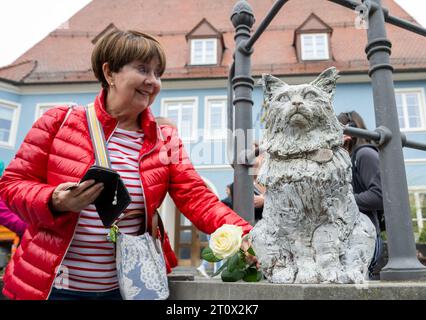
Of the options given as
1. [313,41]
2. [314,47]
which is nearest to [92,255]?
[314,47]

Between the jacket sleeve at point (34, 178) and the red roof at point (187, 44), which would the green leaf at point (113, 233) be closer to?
the jacket sleeve at point (34, 178)

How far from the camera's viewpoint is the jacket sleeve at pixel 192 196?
170cm

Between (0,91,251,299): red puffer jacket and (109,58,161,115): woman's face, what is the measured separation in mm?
88

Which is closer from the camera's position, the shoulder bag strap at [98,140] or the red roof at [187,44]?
the shoulder bag strap at [98,140]

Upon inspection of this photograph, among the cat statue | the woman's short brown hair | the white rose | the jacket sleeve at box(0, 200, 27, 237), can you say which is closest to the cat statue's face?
the cat statue

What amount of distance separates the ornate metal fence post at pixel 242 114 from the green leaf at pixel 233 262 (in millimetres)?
644

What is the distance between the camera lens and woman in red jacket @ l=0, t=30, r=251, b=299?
4.56ft

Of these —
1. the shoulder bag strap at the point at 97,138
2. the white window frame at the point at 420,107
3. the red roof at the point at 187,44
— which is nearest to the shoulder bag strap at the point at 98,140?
the shoulder bag strap at the point at 97,138

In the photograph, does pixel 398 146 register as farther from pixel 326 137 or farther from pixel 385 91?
pixel 326 137

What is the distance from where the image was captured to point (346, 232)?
1.47 meters

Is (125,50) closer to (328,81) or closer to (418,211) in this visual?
(328,81)

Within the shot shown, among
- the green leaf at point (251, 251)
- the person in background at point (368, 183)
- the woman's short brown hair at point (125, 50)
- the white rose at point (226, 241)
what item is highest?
the woman's short brown hair at point (125, 50)

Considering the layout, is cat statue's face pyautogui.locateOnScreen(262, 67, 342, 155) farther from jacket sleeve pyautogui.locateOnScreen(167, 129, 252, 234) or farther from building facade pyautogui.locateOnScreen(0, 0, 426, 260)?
building facade pyautogui.locateOnScreen(0, 0, 426, 260)

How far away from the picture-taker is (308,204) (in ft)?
4.79
